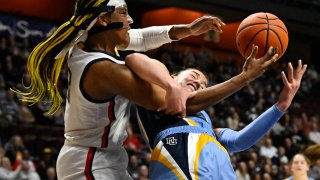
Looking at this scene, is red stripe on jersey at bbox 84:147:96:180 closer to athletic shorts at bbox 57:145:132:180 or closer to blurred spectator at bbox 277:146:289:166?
athletic shorts at bbox 57:145:132:180

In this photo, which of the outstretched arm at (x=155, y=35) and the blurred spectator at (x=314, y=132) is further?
the blurred spectator at (x=314, y=132)

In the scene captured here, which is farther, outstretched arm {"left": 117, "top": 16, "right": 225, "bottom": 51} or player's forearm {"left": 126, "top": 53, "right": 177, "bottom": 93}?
outstretched arm {"left": 117, "top": 16, "right": 225, "bottom": 51}

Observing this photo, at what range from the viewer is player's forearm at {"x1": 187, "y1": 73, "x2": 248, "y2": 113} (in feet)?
9.68

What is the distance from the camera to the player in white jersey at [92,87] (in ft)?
9.48

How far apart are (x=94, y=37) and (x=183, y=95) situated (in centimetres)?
65

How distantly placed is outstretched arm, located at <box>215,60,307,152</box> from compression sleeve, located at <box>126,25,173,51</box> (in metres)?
0.70

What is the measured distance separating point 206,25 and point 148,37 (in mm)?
386

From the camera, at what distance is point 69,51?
3119 millimetres

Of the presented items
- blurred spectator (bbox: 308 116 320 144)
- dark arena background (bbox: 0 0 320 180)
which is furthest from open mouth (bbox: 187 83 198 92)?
blurred spectator (bbox: 308 116 320 144)

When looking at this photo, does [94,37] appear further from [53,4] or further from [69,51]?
[53,4]

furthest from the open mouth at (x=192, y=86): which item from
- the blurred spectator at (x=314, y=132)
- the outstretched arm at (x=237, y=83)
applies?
the blurred spectator at (x=314, y=132)

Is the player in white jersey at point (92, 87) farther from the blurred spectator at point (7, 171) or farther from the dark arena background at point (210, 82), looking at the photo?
the blurred spectator at point (7, 171)

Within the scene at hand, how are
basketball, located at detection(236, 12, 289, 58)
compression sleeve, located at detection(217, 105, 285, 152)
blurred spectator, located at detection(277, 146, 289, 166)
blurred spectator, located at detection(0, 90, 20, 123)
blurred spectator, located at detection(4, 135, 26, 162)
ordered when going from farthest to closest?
blurred spectator, located at detection(277, 146, 289, 166), blurred spectator, located at detection(0, 90, 20, 123), blurred spectator, located at detection(4, 135, 26, 162), compression sleeve, located at detection(217, 105, 285, 152), basketball, located at detection(236, 12, 289, 58)

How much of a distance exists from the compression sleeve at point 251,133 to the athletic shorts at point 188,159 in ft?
1.07
